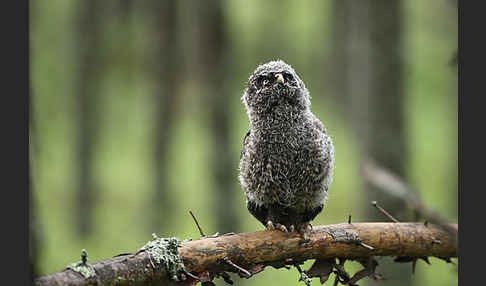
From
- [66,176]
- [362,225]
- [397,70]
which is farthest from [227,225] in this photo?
[66,176]

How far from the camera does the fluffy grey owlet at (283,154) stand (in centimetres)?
350

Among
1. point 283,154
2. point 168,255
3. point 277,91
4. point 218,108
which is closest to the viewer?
point 168,255

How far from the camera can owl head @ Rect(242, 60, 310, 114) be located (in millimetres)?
3652

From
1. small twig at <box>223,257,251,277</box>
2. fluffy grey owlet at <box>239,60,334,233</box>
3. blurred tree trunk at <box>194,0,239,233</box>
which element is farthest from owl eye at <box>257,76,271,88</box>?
blurred tree trunk at <box>194,0,239,233</box>

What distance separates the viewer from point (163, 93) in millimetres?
8688

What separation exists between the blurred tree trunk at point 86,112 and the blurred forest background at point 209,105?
0.03m

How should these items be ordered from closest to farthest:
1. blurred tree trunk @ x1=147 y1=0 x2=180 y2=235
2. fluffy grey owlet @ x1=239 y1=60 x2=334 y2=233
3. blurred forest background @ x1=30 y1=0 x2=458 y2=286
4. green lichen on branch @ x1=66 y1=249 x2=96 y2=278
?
green lichen on branch @ x1=66 y1=249 x2=96 y2=278 → fluffy grey owlet @ x1=239 y1=60 x2=334 y2=233 → blurred forest background @ x1=30 y1=0 x2=458 y2=286 → blurred tree trunk @ x1=147 y1=0 x2=180 y2=235

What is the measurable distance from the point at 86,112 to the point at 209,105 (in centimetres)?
500

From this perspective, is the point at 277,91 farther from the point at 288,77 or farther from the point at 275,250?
the point at 275,250

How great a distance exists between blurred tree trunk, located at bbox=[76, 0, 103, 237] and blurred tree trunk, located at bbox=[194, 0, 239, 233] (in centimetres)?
485

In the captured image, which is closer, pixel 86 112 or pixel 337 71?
pixel 86 112

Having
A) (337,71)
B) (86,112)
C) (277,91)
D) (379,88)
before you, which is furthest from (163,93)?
(277,91)

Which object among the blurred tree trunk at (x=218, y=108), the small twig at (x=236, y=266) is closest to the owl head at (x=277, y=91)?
the small twig at (x=236, y=266)

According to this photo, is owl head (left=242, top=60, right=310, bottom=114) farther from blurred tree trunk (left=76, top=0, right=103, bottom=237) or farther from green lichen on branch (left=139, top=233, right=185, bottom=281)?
blurred tree trunk (left=76, top=0, right=103, bottom=237)
